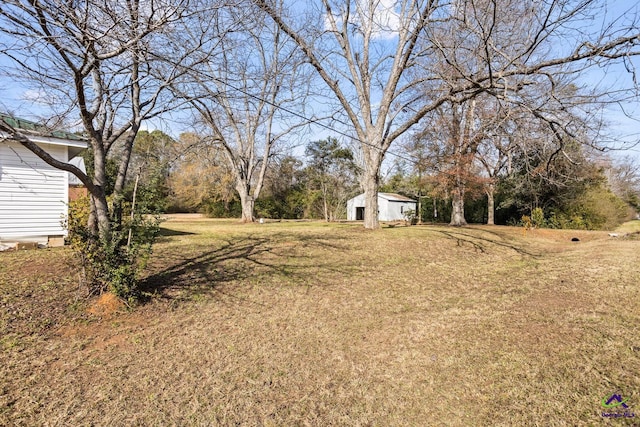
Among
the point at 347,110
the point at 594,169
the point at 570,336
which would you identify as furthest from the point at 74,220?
the point at 594,169

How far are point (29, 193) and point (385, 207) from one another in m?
23.2

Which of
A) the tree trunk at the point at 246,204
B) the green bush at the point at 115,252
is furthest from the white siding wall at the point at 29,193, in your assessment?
the tree trunk at the point at 246,204

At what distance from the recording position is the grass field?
2.41 metres

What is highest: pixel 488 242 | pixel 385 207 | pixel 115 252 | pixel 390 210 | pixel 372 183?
pixel 372 183

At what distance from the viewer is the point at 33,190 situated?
281 inches

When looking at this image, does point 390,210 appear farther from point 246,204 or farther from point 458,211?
point 246,204

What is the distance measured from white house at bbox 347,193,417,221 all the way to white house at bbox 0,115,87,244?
22.1 metres

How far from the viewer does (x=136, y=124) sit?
4703 millimetres

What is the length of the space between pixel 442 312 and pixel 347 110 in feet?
27.8

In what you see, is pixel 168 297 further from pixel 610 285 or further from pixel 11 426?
pixel 610 285

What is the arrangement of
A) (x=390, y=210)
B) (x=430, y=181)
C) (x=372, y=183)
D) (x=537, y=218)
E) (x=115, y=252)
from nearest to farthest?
(x=115, y=252)
(x=372, y=183)
(x=537, y=218)
(x=430, y=181)
(x=390, y=210)

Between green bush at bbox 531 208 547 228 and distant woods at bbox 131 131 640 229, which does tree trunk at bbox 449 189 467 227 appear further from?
green bush at bbox 531 208 547 228

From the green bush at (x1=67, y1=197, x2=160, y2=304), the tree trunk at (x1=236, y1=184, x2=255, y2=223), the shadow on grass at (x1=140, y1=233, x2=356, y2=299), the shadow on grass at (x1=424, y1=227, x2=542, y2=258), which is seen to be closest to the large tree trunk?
the shadow on grass at (x1=424, y1=227, x2=542, y2=258)

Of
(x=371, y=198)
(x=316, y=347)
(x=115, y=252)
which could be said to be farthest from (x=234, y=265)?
(x=371, y=198)
